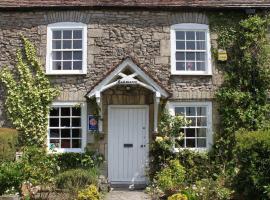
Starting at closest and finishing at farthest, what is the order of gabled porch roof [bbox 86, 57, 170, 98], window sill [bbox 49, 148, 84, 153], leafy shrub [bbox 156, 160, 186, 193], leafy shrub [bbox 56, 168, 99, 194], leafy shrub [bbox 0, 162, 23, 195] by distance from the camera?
leafy shrub [bbox 0, 162, 23, 195] < leafy shrub [bbox 156, 160, 186, 193] < leafy shrub [bbox 56, 168, 99, 194] < gabled porch roof [bbox 86, 57, 170, 98] < window sill [bbox 49, 148, 84, 153]

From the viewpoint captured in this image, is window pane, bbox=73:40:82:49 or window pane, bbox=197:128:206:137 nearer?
window pane, bbox=197:128:206:137

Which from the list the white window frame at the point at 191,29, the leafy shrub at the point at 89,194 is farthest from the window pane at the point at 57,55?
the leafy shrub at the point at 89,194

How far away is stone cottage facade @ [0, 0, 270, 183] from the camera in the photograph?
13688 mm

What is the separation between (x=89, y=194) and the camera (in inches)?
395

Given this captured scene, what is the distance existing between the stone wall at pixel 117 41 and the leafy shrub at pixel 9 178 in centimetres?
463

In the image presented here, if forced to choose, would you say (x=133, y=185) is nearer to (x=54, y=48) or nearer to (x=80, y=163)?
(x=80, y=163)

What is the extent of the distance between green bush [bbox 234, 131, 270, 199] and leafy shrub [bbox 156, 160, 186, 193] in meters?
1.88

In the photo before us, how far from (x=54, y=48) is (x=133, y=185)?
4.92 metres

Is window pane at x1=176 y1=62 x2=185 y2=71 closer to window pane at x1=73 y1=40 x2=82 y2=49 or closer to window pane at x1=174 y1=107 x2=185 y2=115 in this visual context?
window pane at x1=174 y1=107 x2=185 y2=115

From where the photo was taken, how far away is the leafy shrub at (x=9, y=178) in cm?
938

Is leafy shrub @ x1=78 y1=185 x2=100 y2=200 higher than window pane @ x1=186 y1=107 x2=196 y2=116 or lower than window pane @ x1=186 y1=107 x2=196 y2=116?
lower

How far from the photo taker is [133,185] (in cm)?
1351

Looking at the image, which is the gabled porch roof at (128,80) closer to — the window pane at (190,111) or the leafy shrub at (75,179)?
the window pane at (190,111)

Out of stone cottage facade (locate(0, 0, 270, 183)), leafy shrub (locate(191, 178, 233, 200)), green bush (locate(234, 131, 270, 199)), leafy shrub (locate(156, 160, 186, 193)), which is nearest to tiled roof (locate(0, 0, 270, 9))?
stone cottage facade (locate(0, 0, 270, 183))
